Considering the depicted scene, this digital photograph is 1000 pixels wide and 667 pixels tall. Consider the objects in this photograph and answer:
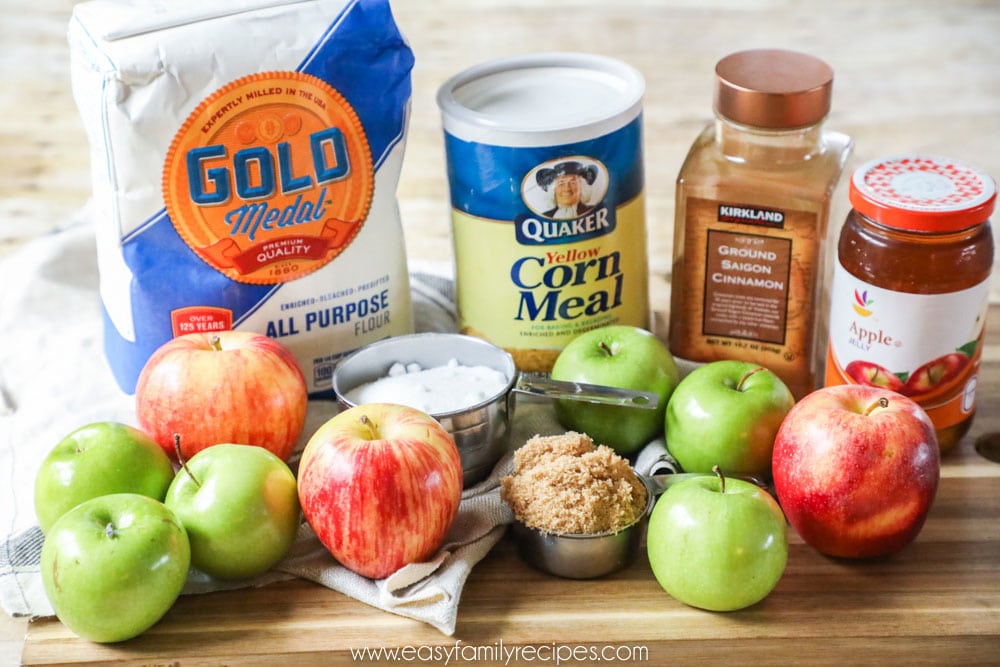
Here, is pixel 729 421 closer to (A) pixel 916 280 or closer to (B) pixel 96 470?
(A) pixel 916 280

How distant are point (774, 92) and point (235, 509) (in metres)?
0.63

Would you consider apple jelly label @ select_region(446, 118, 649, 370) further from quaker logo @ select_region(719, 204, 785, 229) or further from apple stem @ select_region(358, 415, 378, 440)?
apple stem @ select_region(358, 415, 378, 440)

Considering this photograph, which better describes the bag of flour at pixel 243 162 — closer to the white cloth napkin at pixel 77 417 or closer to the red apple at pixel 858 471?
the white cloth napkin at pixel 77 417

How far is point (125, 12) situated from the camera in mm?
1216

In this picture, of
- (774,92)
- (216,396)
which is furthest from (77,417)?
(774,92)

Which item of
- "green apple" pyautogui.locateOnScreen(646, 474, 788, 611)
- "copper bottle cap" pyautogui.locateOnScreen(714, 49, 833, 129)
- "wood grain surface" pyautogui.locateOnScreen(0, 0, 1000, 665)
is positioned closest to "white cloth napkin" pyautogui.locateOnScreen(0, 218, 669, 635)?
"wood grain surface" pyautogui.locateOnScreen(0, 0, 1000, 665)

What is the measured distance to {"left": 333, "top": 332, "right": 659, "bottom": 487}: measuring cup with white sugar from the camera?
1.19m

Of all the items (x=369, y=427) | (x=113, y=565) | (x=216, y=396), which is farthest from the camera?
(x=216, y=396)

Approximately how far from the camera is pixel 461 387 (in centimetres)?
124

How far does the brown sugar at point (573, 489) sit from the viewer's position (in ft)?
3.47

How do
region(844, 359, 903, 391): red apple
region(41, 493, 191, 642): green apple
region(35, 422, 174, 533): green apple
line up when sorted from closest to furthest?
region(41, 493, 191, 642): green apple, region(35, 422, 174, 533): green apple, region(844, 359, 903, 391): red apple

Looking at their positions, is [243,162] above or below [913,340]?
above

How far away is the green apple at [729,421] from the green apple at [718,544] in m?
0.13

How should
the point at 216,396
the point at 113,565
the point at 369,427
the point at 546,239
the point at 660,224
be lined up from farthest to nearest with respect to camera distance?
the point at 660,224 < the point at 546,239 < the point at 216,396 < the point at 369,427 < the point at 113,565
